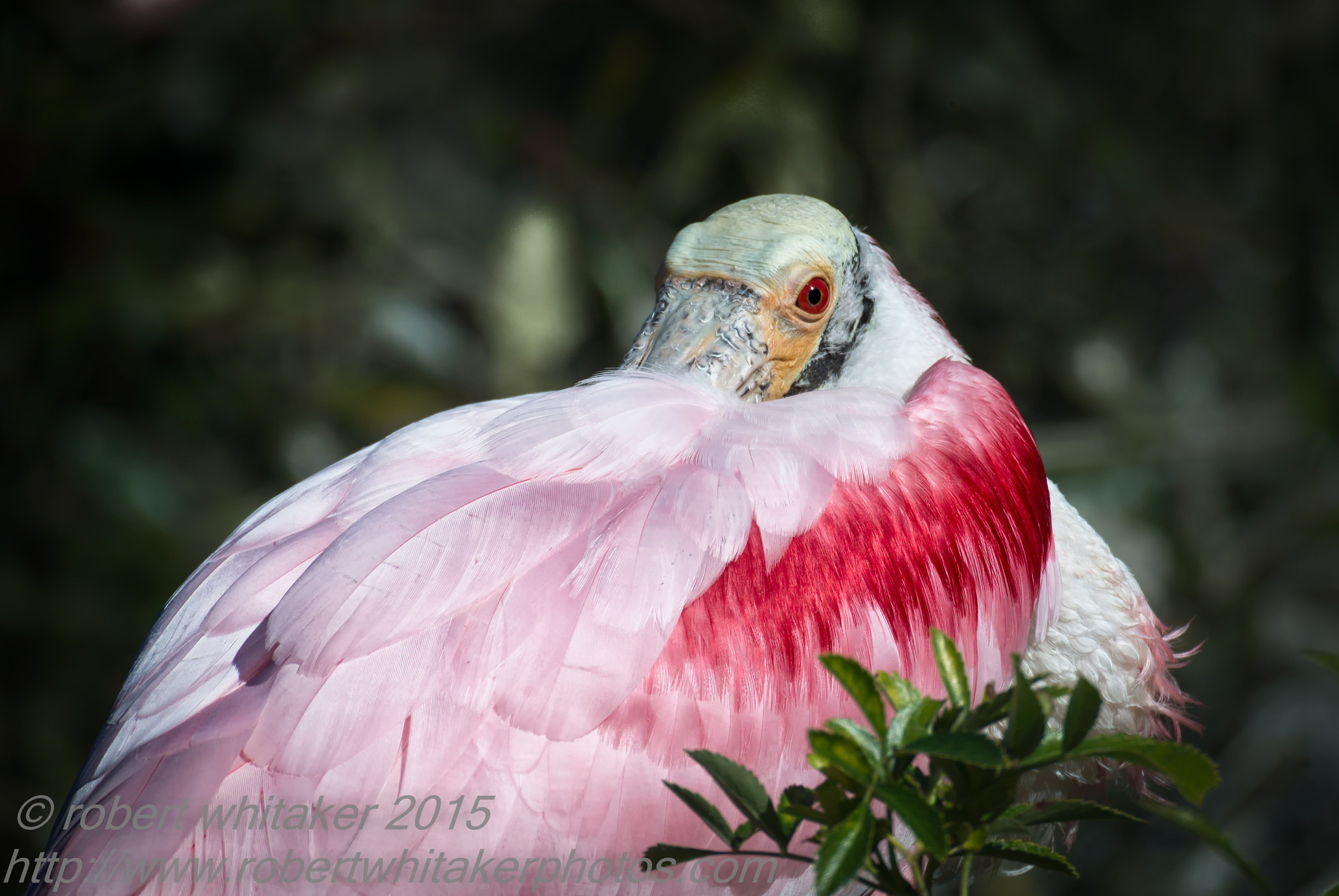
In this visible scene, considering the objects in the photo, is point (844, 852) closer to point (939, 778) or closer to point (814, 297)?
point (939, 778)

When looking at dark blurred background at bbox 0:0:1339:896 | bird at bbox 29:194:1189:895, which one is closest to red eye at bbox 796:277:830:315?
bird at bbox 29:194:1189:895

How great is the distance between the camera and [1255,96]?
7.78ft

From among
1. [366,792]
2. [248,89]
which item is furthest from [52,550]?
[366,792]

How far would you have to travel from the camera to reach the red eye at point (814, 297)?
49.3 inches

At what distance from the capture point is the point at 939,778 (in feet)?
1.56

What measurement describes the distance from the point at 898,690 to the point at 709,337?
726mm

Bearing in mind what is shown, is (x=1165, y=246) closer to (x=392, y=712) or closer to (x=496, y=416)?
(x=496, y=416)

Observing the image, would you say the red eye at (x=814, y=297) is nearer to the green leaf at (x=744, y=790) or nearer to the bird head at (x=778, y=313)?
the bird head at (x=778, y=313)

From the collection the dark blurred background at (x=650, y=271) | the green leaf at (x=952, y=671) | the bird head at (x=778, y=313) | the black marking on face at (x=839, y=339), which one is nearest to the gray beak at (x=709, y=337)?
the bird head at (x=778, y=313)

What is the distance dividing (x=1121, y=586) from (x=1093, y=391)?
1.33m

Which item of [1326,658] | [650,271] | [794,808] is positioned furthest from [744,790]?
[650,271]

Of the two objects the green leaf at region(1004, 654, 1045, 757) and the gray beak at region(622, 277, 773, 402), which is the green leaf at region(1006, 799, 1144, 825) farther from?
the gray beak at region(622, 277, 773, 402)

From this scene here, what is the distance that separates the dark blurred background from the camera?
2.20m

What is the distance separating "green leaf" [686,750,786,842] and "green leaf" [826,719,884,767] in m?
0.04
